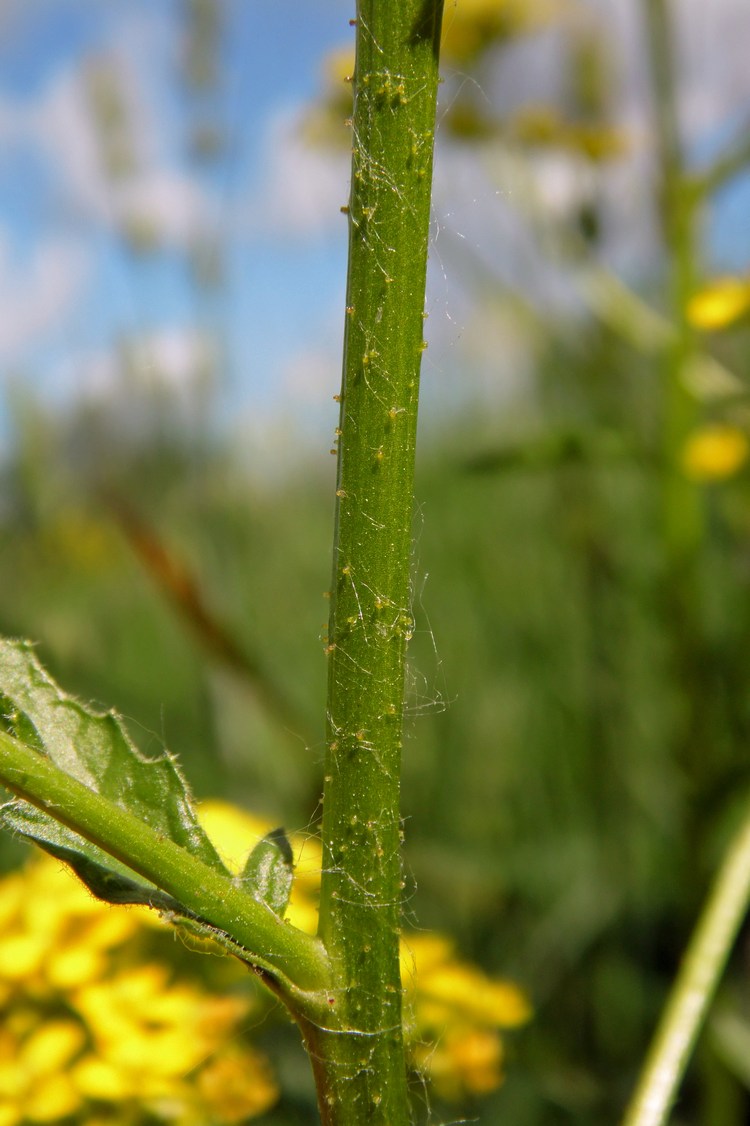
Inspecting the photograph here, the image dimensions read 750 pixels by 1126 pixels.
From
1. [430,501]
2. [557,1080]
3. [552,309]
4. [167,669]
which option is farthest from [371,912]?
[430,501]

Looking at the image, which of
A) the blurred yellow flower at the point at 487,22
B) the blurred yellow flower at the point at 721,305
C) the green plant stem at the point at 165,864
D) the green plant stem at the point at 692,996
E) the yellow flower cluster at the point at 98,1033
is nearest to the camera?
the green plant stem at the point at 165,864

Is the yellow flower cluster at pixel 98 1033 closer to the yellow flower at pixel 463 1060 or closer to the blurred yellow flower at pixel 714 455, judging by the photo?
the yellow flower at pixel 463 1060

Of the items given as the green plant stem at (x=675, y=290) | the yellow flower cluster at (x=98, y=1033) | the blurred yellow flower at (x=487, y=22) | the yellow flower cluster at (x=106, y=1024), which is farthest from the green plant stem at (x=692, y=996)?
the blurred yellow flower at (x=487, y=22)

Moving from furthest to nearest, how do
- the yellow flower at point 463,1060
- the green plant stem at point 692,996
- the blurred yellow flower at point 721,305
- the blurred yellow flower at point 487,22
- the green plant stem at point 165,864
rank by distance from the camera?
the blurred yellow flower at point 487,22, the blurred yellow flower at point 721,305, the yellow flower at point 463,1060, the green plant stem at point 692,996, the green plant stem at point 165,864

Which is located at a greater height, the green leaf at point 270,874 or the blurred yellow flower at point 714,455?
the blurred yellow flower at point 714,455

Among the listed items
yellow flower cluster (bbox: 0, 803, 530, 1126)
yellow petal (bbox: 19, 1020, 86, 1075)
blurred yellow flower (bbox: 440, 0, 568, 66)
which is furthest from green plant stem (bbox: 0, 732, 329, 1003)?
blurred yellow flower (bbox: 440, 0, 568, 66)

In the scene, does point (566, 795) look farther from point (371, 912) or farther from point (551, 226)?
point (371, 912)
